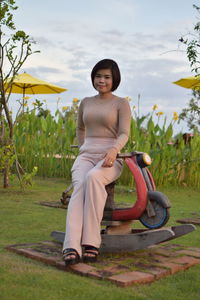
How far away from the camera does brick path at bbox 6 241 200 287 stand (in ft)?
9.49

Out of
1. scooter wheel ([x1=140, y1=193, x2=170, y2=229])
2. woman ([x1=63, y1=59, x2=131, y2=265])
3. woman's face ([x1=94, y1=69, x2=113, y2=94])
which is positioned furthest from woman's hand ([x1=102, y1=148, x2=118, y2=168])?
woman's face ([x1=94, y1=69, x2=113, y2=94])

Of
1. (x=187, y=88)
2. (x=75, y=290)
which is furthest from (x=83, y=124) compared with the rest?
(x=187, y=88)

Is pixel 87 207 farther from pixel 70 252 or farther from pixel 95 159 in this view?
pixel 95 159

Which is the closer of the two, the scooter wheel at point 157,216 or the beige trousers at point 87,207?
the beige trousers at point 87,207

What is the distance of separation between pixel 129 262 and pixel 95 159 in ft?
2.68

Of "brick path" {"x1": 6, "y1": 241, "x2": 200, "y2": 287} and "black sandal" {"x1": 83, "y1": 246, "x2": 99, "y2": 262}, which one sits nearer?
"brick path" {"x1": 6, "y1": 241, "x2": 200, "y2": 287}

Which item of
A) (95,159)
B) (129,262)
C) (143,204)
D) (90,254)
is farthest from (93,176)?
(129,262)

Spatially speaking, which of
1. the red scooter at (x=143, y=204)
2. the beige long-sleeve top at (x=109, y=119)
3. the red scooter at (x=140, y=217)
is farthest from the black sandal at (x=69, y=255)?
the beige long-sleeve top at (x=109, y=119)

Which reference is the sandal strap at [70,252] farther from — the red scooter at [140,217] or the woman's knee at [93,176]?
the woman's knee at [93,176]

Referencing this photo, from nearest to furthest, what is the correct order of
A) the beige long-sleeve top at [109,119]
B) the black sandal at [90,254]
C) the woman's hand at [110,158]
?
the black sandal at [90,254] < the woman's hand at [110,158] < the beige long-sleeve top at [109,119]

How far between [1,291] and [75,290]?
43cm

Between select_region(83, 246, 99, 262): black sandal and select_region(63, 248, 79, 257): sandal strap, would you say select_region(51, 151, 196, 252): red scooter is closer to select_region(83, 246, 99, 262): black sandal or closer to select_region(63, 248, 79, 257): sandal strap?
select_region(83, 246, 99, 262): black sandal

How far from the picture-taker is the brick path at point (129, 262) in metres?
2.89

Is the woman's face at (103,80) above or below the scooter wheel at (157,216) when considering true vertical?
above
